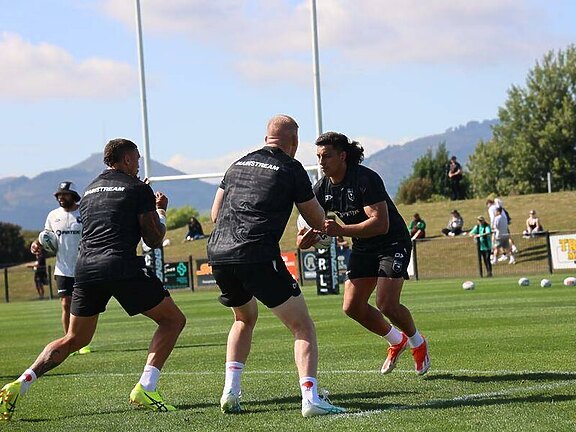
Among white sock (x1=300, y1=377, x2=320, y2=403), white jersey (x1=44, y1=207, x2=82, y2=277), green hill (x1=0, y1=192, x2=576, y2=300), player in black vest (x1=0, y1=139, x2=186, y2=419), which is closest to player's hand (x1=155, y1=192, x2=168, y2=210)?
player in black vest (x1=0, y1=139, x2=186, y2=419)

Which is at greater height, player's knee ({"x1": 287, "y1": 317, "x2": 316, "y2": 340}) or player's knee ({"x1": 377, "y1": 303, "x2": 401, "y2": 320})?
player's knee ({"x1": 287, "y1": 317, "x2": 316, "y2": 340})

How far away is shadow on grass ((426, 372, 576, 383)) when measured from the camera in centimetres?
933

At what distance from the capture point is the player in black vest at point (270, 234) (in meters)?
8.13

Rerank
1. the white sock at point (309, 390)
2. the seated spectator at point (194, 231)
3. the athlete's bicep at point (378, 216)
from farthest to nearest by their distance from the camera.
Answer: the seated spectator at point (194, 231) < the athlete's bicep at point (378, 216) < the white sock at point (309, 390)

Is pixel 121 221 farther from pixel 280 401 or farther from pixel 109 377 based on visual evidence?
pixel 109 377

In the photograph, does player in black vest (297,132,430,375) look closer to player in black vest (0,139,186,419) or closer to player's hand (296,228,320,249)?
player's hand (296,228,320,249)

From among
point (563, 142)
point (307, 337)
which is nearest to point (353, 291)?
point (307, 337)

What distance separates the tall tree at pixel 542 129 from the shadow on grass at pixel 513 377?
72892 mm

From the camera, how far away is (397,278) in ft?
33.0

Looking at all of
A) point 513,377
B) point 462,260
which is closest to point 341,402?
point 513,377

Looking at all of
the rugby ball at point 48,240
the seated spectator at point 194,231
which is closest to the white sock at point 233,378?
the rugby ball at point 48,240

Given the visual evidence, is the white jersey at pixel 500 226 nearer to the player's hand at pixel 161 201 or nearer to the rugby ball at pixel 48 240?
the rugby ball at pixel 48 240

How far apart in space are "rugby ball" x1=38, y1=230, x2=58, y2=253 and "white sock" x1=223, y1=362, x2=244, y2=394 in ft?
19.6

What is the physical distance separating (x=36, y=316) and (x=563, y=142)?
6127 centimetres
